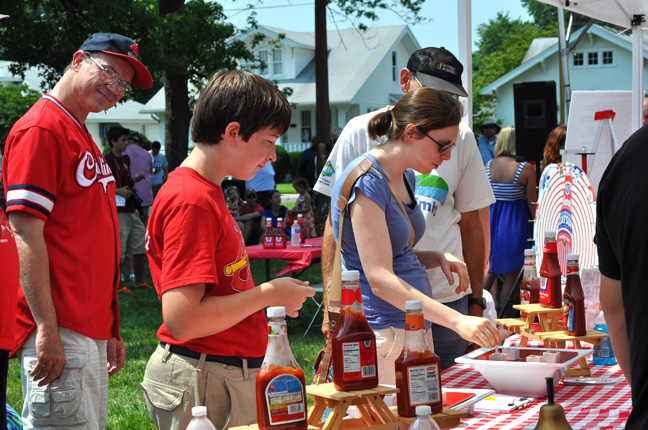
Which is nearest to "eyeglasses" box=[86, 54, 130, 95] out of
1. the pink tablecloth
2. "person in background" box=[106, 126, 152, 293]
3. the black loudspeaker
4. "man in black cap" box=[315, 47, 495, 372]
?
"man in black cap" box=[315, 47, 495, 372]

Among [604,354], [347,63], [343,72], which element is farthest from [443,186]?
[347,63]

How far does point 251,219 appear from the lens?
1091cm

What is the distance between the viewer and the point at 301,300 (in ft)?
5.98

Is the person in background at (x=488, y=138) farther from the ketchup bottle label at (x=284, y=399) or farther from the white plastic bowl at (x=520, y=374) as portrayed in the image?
the ketchup bottle label at (x=284, y=399)

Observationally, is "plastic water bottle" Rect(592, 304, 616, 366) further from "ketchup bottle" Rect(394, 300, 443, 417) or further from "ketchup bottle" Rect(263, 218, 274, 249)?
"ketchup bottle" Rect(263, 218, 274, 249)

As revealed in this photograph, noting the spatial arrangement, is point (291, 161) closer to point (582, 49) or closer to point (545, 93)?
point (582, 49)

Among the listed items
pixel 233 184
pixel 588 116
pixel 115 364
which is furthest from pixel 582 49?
pixel 115 364

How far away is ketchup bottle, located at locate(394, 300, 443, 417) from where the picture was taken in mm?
1759

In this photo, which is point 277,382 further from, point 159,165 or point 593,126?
point 159,165

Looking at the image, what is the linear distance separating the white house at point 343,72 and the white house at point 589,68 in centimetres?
488

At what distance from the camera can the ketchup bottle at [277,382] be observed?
158cm

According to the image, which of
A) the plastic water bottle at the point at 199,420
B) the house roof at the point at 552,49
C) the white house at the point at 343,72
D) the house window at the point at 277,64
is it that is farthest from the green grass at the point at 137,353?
the house window at the point at 277,64

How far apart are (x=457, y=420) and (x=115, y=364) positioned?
1.42 metres

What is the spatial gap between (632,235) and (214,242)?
0.93 m
